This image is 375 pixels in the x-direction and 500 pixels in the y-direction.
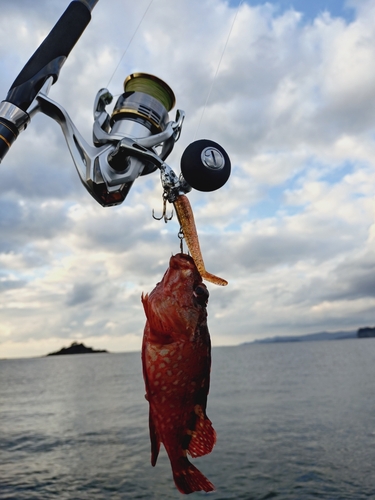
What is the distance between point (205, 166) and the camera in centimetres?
190

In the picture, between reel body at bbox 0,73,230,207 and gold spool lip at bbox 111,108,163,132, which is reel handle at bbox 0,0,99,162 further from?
gold spool lip at bbox 111,108,163,132

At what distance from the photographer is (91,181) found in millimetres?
2148

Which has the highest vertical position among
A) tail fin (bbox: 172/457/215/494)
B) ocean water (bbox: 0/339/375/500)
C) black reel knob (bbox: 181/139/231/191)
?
black reel knob (bbox: 181/139/231/191)

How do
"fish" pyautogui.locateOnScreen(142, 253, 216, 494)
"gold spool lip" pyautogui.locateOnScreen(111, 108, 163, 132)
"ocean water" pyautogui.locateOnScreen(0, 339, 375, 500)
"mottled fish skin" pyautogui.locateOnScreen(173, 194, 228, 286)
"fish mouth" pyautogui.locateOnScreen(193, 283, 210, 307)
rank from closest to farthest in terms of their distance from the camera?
"mottled fish skin" pyautogui.locateOnScreen(173, 194, 228, 286), "fish" pyautogui.locateOnScreen(142, 253, 216, 494), "fish mouth" pyautogui.locateOnScreen(193, 283, 210, 307), "gold spool lip" pyautogui.locateOnScreen(111, 108, 163, 132), "ocean water" pyautogui.locateOnScreen(0, 339, 375, 500)

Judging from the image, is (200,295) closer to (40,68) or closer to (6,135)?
(6,135)

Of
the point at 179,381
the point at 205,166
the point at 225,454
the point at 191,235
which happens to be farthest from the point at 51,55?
the point at 225,454

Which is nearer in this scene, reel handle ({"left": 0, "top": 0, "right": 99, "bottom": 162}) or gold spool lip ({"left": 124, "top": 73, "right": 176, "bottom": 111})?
reel handle ({"left": 0, "top": 0, "right": 99, "bottom": 162})

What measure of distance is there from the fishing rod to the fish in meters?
0.55

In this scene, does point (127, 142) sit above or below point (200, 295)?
above

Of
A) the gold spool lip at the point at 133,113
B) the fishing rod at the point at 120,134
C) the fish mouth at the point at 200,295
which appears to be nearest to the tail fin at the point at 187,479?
the fish mouth at the point at 200,295

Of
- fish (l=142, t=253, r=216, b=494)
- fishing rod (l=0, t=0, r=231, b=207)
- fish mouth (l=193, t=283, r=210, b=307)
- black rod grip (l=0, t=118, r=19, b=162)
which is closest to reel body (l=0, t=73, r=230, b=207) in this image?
fishing rod (l=0, t=0, r=231, b=207)

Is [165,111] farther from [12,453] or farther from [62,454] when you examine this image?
[12,453]

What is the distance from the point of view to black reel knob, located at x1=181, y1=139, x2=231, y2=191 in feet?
6.25

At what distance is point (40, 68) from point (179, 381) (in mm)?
1748
